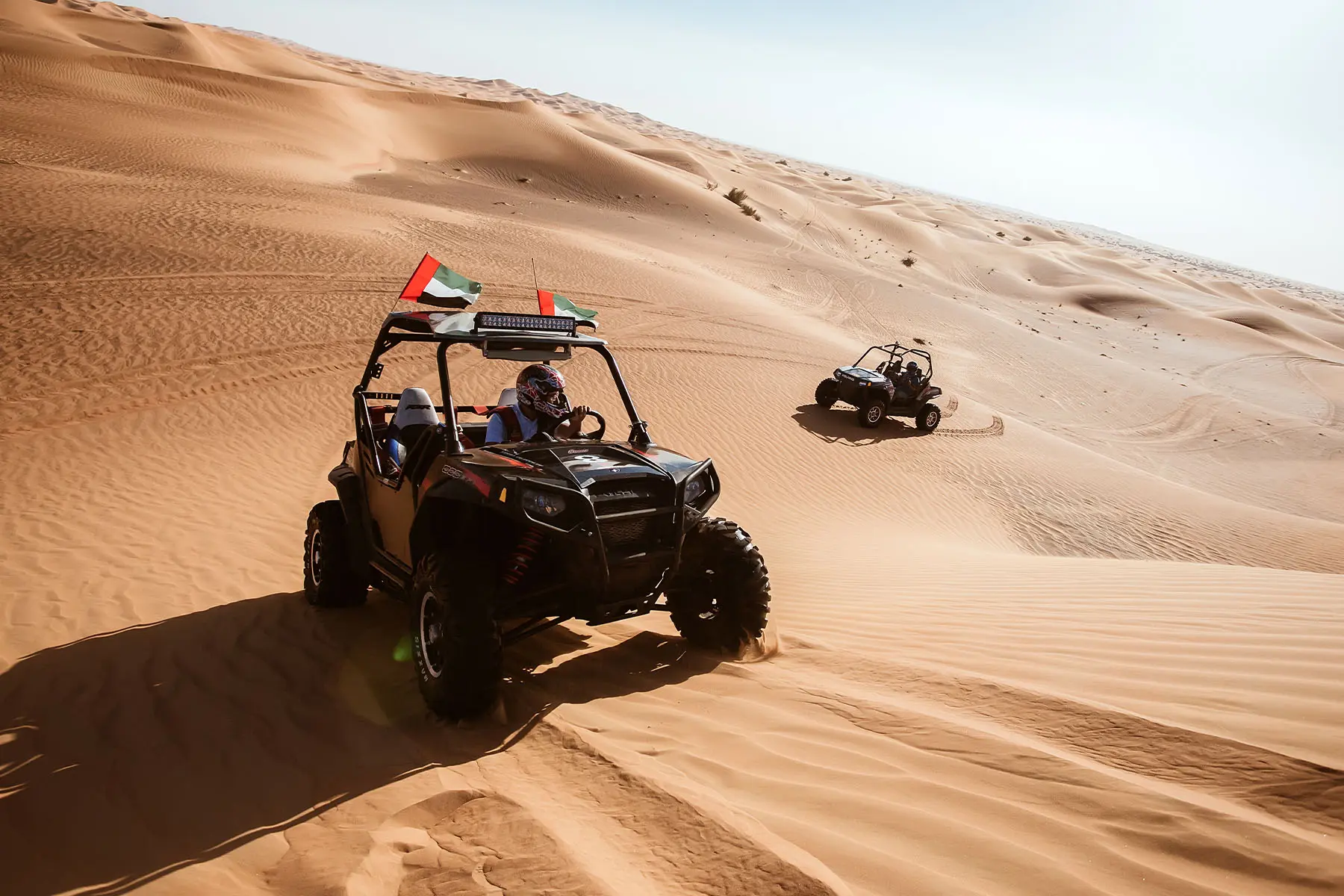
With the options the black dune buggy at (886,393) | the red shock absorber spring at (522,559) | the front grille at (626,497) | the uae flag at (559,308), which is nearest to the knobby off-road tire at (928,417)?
the black dune buggy at (886,393)

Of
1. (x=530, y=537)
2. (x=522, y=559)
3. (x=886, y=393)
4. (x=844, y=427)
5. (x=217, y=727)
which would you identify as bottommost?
(x=217, y=727)

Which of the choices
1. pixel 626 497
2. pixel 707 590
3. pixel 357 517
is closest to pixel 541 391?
pixel 626 497

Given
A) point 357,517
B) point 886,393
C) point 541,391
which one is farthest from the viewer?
point 886,393

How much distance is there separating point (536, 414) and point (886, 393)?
11.4m

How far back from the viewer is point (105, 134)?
25922 mm

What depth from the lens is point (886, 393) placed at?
611 inches

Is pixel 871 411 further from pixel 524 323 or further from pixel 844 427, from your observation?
pixel 524 323

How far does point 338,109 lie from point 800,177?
126 feet

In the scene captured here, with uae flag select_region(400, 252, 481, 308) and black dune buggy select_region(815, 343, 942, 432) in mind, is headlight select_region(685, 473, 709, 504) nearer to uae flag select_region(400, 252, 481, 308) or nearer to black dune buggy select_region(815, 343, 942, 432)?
uae flag select_region(400, 252, 481, 308)

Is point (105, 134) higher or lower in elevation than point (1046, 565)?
higher

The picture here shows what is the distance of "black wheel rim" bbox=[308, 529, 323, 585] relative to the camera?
19.2 ft

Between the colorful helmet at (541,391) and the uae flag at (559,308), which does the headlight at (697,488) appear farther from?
the uae flag at (559,308)

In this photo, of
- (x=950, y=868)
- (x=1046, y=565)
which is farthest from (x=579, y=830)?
(x=1046, y=565)

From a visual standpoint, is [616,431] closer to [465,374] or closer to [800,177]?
[465,374]
